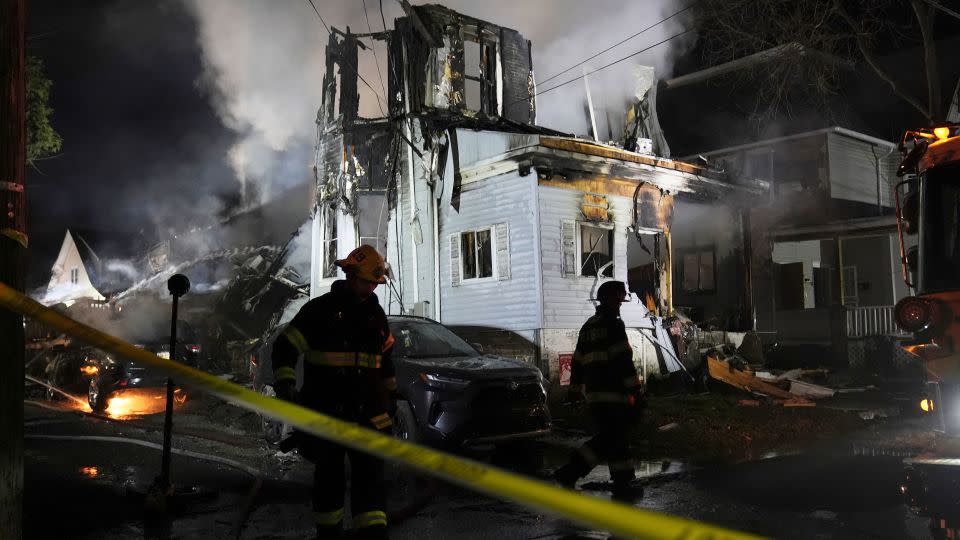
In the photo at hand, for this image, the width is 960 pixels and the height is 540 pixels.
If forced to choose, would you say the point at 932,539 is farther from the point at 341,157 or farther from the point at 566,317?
the point at 341,157

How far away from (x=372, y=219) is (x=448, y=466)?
15755 mm

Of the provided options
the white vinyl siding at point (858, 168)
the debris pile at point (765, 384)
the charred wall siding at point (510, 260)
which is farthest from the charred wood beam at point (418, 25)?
the white vinyl siding at point (858, 168)

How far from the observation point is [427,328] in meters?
9.02

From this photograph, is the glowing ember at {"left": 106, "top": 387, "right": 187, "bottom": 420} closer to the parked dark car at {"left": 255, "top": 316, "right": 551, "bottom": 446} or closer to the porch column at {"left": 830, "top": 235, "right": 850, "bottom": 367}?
the parked dark car at {"left": 255, "top": 316, "right": 551, "bottom": 446}

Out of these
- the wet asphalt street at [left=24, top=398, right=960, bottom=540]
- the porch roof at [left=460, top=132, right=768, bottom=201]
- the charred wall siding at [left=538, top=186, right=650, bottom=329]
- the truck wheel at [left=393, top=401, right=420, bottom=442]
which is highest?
the porch roof at [left=460, top=132, right=768, bottom=201]

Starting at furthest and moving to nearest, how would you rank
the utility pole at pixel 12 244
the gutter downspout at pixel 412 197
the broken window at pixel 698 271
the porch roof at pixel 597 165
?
the broken window at pixel 698 271 → the gutter downspout at pixel 412 197 → the porch roof at pixel 597 165 → the utility pole at pixel 12 244

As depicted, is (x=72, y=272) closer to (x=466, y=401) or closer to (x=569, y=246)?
(x=569, y=246)

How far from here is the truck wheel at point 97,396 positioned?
12.6 metres

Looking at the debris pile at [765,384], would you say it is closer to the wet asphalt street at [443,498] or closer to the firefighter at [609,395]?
the wet asphalt street at [443,498]

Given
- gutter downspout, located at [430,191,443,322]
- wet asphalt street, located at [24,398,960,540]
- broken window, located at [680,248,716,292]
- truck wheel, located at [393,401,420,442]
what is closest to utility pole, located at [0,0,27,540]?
wet asphalt street, located at [24,398,960,540]

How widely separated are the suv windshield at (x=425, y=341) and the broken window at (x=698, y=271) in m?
12.0

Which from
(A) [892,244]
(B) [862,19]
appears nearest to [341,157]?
(B) [862,19]

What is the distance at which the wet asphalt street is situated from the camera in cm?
503

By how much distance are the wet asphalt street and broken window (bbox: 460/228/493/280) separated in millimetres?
6282
